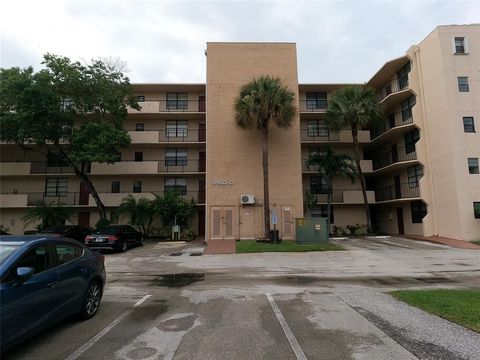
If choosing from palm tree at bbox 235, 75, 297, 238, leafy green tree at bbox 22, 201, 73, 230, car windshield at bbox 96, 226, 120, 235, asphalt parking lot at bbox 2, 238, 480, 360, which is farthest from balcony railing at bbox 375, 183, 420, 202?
leafy green tree at bbox 22, 201, 73, 230

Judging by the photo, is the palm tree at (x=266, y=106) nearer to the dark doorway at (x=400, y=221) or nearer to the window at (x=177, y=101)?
the window at (x=177, y=101)

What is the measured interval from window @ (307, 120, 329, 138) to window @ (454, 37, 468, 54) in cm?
1087

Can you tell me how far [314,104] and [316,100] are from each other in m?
0.46

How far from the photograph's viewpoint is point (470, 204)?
21.1 metres

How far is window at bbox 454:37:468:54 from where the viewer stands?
894 inches

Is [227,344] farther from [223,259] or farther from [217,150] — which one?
[217,150]

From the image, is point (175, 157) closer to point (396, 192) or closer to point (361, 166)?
point (361, 166)

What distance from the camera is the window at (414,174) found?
2459cm

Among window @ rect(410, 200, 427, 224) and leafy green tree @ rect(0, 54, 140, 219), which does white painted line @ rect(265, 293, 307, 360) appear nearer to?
leafy green tree @ rect(0, 54, 140, 219)

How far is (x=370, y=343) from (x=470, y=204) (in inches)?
827

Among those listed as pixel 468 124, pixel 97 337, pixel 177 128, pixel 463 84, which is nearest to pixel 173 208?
pixel 177 128

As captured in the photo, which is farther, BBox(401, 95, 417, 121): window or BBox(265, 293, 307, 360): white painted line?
BBox(401, 95, 417, 121): window

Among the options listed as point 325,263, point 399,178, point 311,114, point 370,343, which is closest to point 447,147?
point 399,178

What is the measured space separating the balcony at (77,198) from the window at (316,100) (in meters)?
12.8
